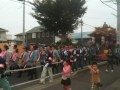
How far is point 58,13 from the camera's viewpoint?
44.5 metres

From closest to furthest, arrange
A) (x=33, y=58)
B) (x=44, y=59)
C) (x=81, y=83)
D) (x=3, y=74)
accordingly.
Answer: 1. (x=3, y=74)
2. (x=33, y=58)
3. (x=81, y=83)
4. (x=44, y=59)

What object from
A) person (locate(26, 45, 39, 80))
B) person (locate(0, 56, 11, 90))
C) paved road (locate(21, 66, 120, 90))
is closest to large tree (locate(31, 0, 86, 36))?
paved road (locate(21, 66, 120, 90))

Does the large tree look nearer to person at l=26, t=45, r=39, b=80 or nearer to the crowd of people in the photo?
the crowd of people

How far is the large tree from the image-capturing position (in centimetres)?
4416

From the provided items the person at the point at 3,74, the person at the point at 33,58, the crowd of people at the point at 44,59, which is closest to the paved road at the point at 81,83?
the crowd of people at the point at 44,59

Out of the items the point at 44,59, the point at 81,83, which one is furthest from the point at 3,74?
the point at 44,59

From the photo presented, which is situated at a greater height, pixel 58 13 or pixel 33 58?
pixel 58 13

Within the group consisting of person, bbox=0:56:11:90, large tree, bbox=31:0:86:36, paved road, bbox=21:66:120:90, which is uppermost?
large tree, bbox=31:0:86:36

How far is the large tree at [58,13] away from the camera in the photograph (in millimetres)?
44156

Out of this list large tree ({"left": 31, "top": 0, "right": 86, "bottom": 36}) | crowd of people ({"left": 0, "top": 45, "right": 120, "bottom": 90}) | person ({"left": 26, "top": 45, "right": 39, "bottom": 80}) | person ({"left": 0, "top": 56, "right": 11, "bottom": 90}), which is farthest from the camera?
large tree ({"left": 31, "top": 0, "right": 86, "bottom": 36})

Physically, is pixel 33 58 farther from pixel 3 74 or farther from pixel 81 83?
pixel 3 74

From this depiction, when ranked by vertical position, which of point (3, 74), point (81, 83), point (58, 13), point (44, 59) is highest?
point (58, 13)

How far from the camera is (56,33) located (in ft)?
150

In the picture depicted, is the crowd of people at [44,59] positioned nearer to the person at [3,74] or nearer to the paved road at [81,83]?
the paved road at [81,83]
